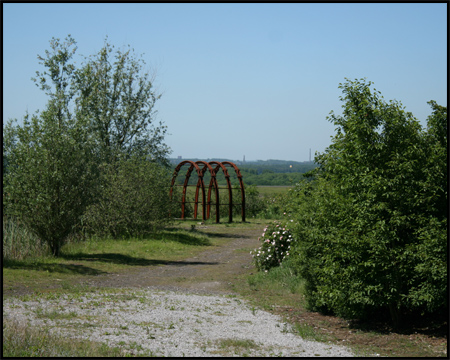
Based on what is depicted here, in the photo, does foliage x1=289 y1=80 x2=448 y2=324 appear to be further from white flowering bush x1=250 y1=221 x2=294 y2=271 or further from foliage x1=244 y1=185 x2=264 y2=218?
foliage x1=244 y1=185 x2=264 y2=218

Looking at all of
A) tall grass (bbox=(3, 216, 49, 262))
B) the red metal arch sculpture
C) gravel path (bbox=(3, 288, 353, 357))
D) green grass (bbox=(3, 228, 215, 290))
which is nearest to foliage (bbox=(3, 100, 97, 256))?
tall grass (bbox=(3, 216, 49, 262))

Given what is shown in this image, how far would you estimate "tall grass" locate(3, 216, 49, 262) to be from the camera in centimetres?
1274

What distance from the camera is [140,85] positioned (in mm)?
22328

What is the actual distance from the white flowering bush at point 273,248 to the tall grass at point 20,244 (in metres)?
5.63

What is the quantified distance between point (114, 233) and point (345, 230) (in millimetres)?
11224

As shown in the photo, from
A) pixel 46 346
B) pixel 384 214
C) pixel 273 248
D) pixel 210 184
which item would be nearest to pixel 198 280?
pixel 273 248

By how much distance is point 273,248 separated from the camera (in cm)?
1195

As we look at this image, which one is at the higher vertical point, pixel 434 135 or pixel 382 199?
pixel 434 135

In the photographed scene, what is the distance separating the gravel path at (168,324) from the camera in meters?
6.08

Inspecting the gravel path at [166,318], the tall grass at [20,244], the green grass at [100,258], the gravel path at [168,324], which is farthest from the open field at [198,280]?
the tall grass at [20,244]

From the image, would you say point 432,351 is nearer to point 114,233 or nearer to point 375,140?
point 375,140

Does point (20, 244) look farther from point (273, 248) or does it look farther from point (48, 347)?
point (48, 347)

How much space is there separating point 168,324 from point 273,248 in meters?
5.18

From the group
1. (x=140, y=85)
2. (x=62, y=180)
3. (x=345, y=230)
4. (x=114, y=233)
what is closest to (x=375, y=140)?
(x=345, y=230)
